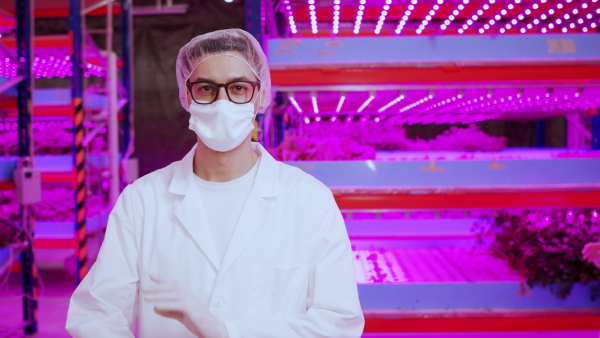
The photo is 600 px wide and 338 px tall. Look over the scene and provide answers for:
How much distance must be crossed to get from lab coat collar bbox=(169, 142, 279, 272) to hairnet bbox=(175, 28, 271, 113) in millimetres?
308

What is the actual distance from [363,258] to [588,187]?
1.70 metres

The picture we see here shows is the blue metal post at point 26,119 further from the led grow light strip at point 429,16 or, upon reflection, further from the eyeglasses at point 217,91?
the eyeglasses at point 217,91

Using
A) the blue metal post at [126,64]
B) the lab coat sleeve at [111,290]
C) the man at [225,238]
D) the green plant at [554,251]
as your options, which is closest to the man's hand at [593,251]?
the green plant at [554,251]

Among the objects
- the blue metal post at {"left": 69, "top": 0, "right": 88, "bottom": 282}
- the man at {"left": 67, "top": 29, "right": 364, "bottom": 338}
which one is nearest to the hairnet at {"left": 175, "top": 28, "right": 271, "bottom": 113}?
the man at {"left": 67, "top": 29, "right": 364, "bottom": 338}

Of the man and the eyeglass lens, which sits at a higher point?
the eyeglass lens

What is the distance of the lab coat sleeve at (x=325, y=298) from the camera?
4.65 ft

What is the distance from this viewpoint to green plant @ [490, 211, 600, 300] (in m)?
3.55

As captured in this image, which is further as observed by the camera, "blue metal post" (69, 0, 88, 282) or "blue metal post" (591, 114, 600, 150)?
"blue metal post" (69, 0, 88, 282)

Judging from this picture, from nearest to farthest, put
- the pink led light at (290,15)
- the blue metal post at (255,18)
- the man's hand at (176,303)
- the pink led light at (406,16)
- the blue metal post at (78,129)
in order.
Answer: the man's hand at (176,303) < the blue metal post at (255,18) < the pink led light at (406,16) < the pink led light at (290,15) < the blue metal post at (78,129)

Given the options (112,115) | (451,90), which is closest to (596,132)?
(451,90)

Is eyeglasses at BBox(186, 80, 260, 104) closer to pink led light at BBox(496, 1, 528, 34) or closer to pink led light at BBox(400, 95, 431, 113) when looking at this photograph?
pink led light at BBox(400, 95, 431, 113)

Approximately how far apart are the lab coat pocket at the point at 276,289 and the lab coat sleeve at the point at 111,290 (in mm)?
363

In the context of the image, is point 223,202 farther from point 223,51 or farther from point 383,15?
point 383,15

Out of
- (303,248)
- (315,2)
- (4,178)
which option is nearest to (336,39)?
(315,2)
